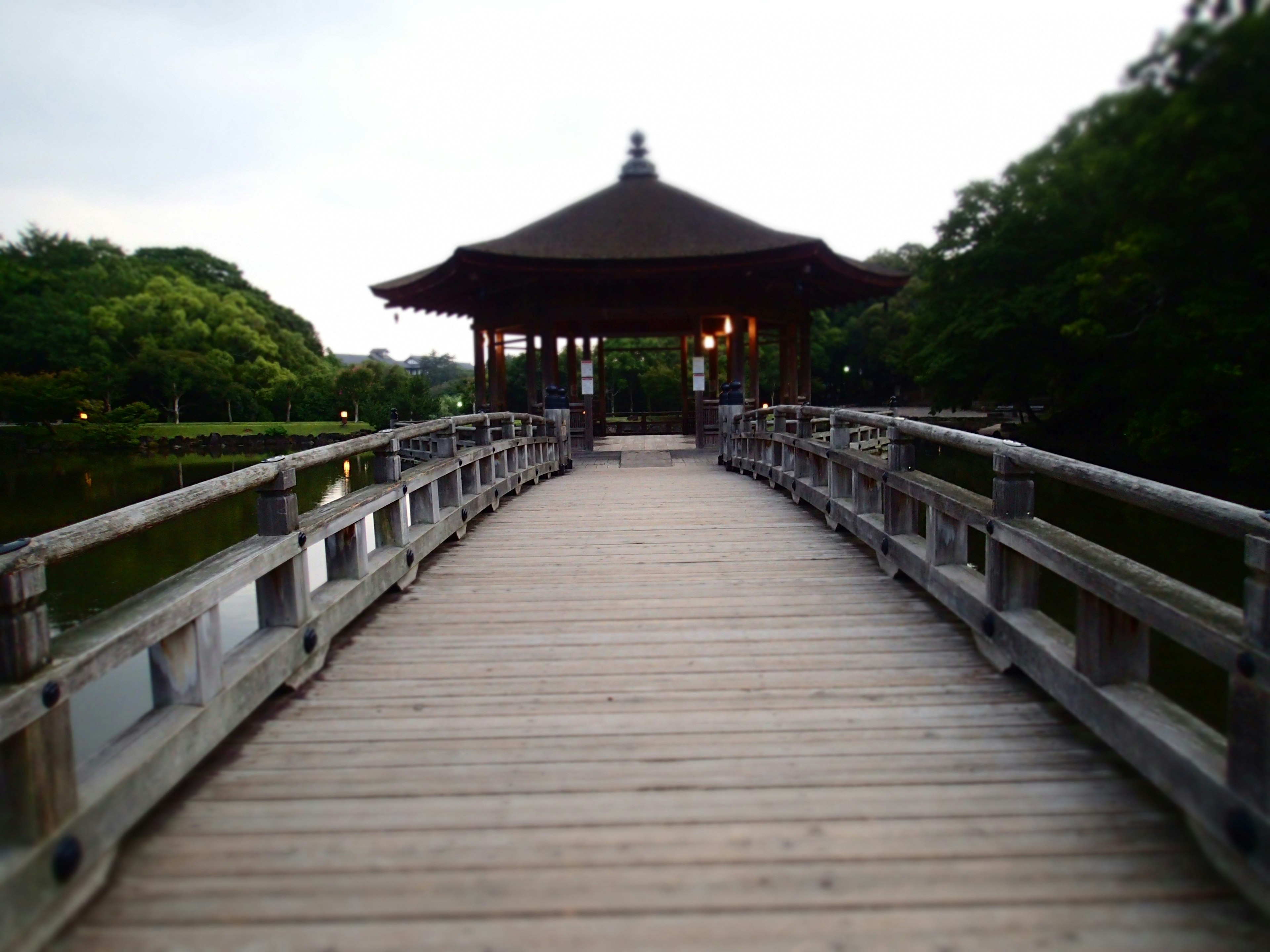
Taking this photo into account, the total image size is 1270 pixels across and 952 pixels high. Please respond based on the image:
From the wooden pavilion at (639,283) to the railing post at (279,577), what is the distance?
1061cm

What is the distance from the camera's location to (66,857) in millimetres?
1688

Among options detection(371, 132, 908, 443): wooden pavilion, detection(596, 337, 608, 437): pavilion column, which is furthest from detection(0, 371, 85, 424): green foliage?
detection(596, 337, 608, 437): pavilion column

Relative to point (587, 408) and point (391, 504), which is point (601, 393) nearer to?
point (587, 408)

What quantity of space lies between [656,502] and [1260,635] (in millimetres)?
5961

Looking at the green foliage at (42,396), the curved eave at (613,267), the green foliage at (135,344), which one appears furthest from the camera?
the green foliage at (135,344)

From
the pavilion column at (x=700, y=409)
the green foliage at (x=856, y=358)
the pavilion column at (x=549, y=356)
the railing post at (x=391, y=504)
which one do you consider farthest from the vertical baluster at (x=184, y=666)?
the green foliage at (x=856, y=358)

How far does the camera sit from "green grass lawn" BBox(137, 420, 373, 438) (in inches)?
1336

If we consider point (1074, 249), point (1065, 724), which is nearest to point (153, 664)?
point (1065, 724)

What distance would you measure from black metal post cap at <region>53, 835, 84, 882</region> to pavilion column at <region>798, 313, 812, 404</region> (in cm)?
1489

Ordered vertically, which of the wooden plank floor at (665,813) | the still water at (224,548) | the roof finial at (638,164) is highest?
the roof finial at (638,164)

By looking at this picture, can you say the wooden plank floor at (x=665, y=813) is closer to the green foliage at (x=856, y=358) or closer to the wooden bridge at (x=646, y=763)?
the wooden bridge at (x=646, y=763)

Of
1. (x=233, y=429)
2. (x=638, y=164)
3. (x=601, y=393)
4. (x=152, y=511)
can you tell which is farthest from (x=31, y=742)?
(x=233, y=429)

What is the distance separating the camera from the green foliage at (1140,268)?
2.10 meters

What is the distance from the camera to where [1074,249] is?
573 inches
